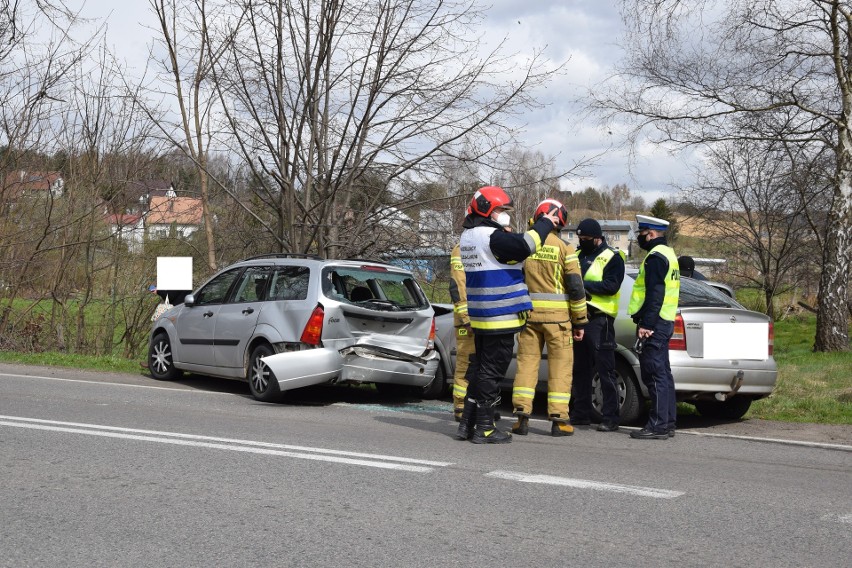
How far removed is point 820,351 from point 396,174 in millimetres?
8420

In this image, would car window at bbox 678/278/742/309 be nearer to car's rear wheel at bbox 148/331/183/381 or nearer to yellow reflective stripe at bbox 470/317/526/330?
yellow reflective stripe at bbox 470/317/526/330

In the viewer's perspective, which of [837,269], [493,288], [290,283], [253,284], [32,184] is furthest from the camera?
[32,184]

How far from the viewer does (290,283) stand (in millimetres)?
10102

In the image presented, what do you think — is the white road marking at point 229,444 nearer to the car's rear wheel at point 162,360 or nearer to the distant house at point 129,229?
the car's rear wheel at point 162,360

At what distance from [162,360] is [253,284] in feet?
6.78

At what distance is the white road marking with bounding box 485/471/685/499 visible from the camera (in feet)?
18.1

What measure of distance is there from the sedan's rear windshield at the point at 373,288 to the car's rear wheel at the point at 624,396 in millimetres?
2370

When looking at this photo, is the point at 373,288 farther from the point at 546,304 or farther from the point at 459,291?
the point at 546,304

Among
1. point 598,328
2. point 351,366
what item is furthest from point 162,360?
point 598,328

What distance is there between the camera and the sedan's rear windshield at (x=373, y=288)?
32.5ft

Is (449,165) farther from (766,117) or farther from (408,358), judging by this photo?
(766,117)

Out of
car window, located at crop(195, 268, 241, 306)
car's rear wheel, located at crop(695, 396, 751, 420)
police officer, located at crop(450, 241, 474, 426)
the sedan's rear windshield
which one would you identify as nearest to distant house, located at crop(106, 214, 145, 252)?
car window, located at crop(195, 268, 241, 306)

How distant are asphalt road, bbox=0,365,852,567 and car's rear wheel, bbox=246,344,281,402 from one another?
1006mm

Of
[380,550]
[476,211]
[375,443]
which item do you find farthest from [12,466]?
[476,211]
